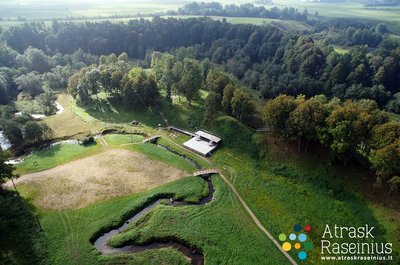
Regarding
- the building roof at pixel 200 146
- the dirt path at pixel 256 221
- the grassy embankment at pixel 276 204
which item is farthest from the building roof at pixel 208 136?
the dirt path at pixel 256 221

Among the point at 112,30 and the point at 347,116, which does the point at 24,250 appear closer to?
the point at 347,116

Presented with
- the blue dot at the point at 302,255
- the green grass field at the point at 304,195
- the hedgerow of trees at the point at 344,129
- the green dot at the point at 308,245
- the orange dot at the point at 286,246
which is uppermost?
the hedgerow of trees at the point at 344,129

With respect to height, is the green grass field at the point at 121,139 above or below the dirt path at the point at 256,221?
above

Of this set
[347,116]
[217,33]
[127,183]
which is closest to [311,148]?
[347,116]

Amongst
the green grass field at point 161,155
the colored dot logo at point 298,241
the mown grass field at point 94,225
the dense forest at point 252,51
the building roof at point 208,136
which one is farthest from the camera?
the dense forest at point 252,51

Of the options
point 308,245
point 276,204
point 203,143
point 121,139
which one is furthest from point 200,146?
point 308,245

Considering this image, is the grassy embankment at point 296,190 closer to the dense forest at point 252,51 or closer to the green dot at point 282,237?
the green dot at point 282,237

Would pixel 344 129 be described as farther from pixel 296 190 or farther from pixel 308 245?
pixel 308 245
